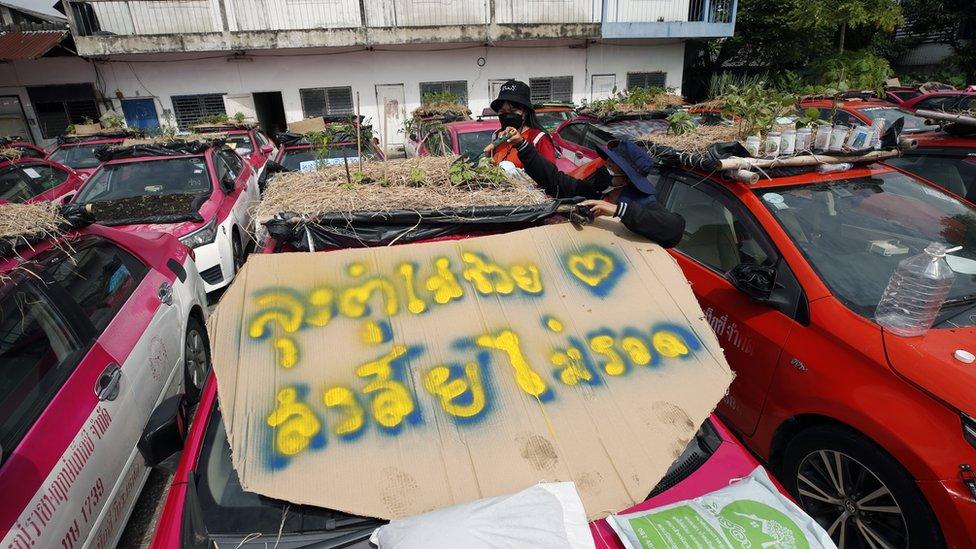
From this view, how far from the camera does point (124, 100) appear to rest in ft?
49.5

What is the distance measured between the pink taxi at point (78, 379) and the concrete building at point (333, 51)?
505 inches

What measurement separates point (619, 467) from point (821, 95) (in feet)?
34.0

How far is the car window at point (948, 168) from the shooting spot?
4434 millimetres

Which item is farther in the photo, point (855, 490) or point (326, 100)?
point (326, 100)

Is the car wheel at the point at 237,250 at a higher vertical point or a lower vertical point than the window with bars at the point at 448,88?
lower

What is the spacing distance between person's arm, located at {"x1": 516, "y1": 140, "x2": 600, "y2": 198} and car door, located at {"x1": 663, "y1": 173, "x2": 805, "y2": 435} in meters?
0.77

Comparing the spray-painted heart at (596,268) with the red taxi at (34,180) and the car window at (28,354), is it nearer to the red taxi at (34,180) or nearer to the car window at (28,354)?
the car window at (28,354)

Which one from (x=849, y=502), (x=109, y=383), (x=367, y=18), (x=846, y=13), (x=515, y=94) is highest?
(x=367, y=18)

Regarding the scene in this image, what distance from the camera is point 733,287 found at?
118 inches

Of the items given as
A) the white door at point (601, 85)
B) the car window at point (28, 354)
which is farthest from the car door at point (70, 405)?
the white door at point (601, 85)

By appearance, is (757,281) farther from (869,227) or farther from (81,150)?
(81,150)

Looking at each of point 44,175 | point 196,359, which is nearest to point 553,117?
point 196,359

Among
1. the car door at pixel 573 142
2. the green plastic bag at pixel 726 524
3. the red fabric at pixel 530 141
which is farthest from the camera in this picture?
the car door at pixel 573 142

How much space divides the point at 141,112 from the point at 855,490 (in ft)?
61.7
